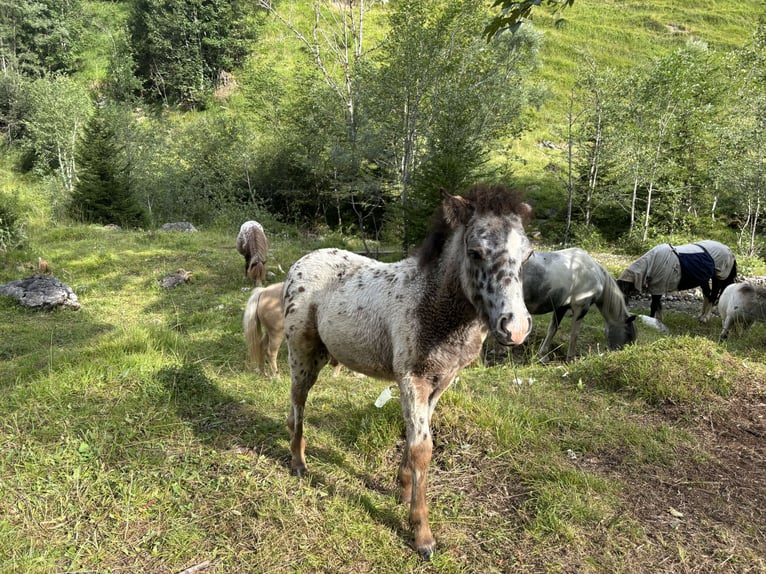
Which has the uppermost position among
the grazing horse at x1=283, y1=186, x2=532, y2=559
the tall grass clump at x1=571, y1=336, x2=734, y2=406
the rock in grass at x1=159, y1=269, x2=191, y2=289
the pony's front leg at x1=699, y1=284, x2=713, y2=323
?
the grazing horse at x1=283, y1=186, x2=532, y2=559

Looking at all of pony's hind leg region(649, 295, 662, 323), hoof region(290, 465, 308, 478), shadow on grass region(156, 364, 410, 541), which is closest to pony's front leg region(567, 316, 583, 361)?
pony's hind leg region(649, 295, 662, 323)

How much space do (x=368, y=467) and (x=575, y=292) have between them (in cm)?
582

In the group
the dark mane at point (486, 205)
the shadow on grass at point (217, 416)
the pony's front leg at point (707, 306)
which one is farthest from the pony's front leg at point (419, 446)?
the pony's front leg at point (707, 306)

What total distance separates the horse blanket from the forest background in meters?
4.55

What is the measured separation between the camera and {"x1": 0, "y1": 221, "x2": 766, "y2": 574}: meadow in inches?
104

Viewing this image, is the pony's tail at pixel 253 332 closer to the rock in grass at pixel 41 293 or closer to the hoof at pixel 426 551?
the hoof at pixel 426 551

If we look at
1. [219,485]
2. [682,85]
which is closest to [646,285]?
[219,485]

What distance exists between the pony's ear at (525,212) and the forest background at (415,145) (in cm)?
→ 911

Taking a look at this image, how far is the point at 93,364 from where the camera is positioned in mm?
4219

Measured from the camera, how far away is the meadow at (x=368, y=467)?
2.63m

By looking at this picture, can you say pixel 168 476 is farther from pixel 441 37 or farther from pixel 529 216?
pixel 441 37

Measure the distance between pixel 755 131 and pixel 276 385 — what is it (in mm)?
19659

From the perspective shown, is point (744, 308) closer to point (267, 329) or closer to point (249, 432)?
point (267, 329)

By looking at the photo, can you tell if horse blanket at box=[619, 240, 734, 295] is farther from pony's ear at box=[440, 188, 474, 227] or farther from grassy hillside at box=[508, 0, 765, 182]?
grassy hillside at box=[508, 0, 765, 182]
